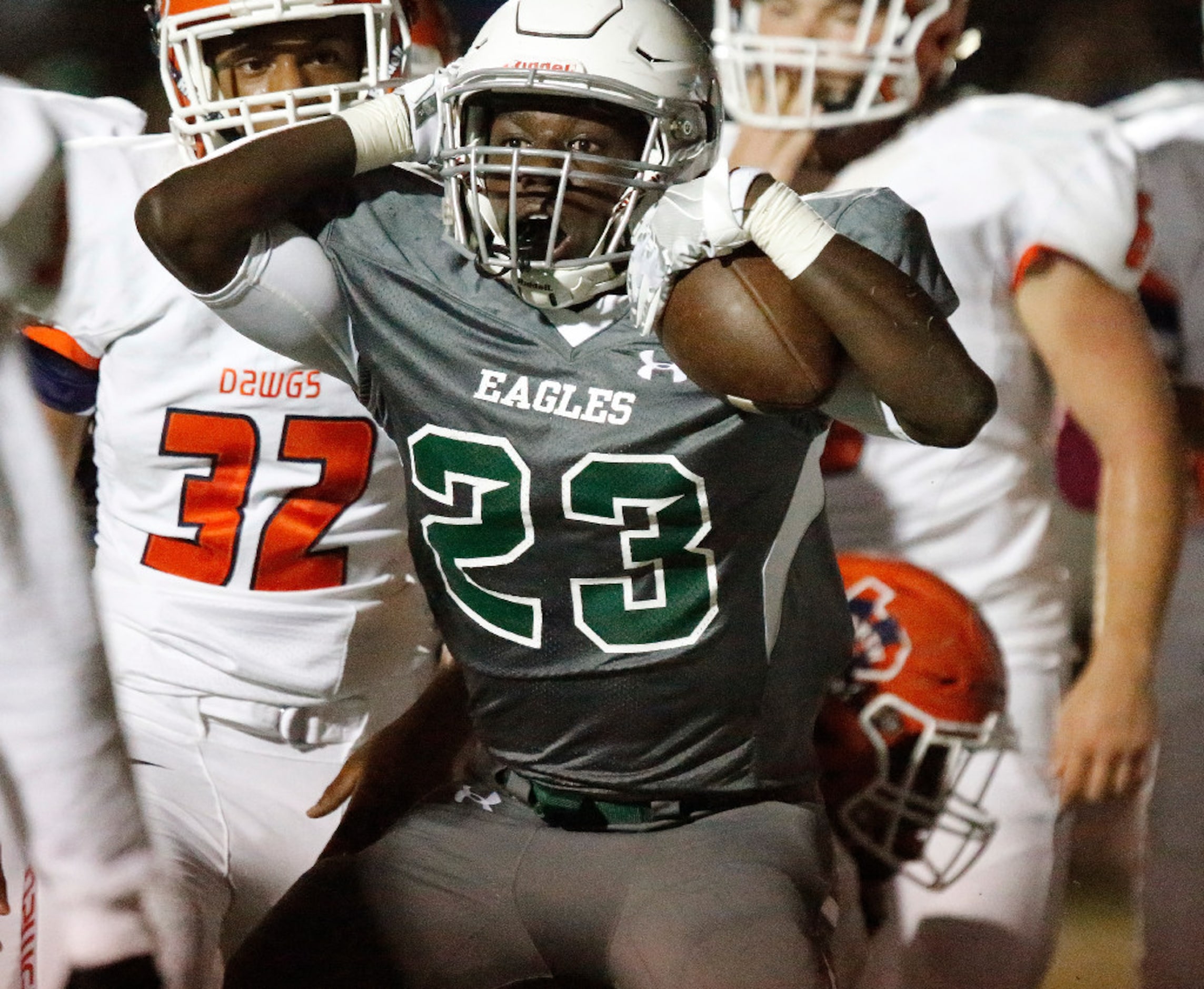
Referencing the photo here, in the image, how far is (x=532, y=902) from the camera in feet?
4.74

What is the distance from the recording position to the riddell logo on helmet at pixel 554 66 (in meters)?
1.36

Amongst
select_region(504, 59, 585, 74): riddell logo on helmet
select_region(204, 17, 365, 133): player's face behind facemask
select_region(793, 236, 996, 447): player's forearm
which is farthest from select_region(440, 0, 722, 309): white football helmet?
select_region(204, 17, 365, 133): player's face behind facemask

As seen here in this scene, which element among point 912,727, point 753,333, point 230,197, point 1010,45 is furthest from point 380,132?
point 1010,45

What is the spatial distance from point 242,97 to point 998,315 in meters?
0.93

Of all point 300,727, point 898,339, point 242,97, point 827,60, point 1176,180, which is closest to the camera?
point 898,339

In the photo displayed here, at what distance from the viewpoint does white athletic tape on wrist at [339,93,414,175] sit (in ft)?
4.69

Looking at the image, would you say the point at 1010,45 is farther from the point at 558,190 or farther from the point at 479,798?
the point at 479,798

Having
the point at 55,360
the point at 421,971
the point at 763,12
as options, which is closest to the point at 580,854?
the point at 421,971

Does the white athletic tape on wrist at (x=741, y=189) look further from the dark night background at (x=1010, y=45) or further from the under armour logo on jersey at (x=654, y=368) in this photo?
the dark night background at (x=1010, y=45)

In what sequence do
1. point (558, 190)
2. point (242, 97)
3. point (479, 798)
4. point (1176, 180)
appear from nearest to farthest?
point (558, 190) → point (479, 798) → point (242, 97) → point (1176, 180)

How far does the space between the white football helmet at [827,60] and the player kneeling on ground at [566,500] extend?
61 centimetres

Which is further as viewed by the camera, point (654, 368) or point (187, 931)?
→ point (187, 931)

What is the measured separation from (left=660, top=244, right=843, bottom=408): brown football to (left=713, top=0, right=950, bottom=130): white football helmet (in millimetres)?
853

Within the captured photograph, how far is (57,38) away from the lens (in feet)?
6.70
